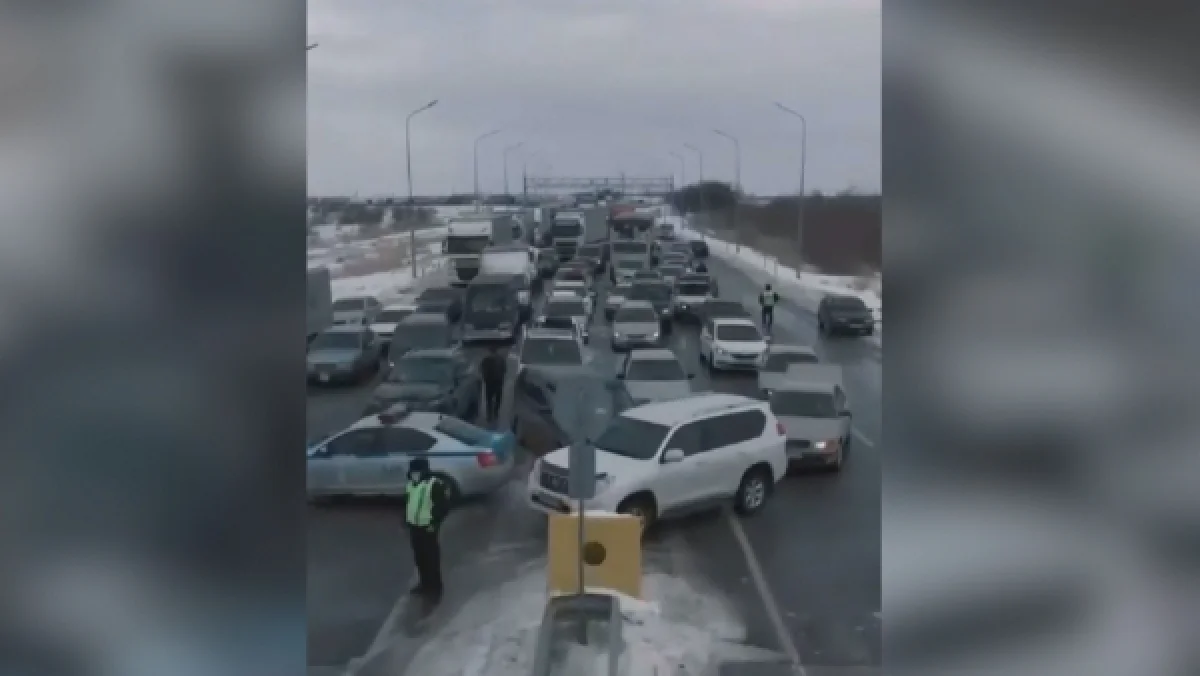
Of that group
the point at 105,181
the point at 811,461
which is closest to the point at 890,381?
the point at 105,181

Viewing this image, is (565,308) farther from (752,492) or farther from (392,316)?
(752,492)

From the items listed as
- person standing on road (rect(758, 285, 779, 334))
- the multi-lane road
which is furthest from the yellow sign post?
person standing on road (rect(758, 285, 779, 334))

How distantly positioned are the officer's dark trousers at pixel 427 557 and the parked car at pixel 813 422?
5.08m

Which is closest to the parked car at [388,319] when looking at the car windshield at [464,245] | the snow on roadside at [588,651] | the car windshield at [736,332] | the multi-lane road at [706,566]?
the car windshield at [736,332]

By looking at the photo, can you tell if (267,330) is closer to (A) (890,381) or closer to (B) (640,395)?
(A) (890,381)

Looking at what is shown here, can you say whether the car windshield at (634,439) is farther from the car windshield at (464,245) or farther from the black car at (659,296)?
the car windshield at (464,245)

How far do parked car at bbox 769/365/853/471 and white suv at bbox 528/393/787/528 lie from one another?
3.66ft

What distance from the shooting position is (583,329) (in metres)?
23.3

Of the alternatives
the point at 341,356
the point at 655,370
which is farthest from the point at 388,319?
the point at 655,370

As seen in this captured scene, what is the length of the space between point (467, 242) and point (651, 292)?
6.99 m

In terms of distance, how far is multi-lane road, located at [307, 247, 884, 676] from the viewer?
8.48 metres

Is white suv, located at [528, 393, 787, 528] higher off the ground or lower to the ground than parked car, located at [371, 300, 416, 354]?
lower

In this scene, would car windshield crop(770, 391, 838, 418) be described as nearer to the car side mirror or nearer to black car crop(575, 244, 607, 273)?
the car side mirror

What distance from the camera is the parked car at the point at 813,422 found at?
Result: 548 inches
